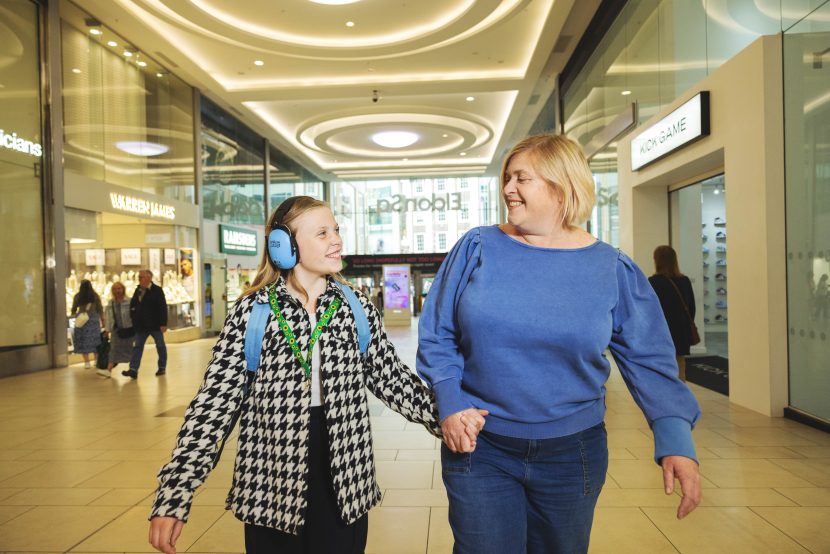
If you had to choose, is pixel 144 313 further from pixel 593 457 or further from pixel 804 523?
pixel 593 457

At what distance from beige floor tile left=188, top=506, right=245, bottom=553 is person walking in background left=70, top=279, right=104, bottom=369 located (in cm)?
718

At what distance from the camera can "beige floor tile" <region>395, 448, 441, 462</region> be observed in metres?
4.18

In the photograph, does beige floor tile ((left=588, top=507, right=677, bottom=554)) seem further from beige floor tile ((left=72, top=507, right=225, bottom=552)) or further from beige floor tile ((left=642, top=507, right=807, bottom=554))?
beige floor tile ((left=72, top=507, right=225, bottom=552))

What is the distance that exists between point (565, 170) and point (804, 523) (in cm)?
270

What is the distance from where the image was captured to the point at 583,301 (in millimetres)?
1327

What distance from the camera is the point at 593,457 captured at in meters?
1.37

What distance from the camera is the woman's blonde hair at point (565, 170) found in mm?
1381

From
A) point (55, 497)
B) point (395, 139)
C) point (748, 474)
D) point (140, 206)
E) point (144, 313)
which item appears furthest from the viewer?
point (395, 139)

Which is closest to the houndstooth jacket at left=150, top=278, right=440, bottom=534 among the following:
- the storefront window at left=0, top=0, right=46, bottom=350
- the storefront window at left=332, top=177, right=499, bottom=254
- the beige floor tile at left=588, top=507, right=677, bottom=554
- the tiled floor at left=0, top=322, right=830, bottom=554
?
the tiled floor at left=0, top=322, right=830, bottom=554

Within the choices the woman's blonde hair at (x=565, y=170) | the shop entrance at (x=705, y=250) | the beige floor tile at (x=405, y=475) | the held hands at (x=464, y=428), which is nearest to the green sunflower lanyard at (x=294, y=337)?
the held hands at (x=464, y=428)

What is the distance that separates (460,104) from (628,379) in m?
15.6

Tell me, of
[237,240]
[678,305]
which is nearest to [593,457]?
[678,305]

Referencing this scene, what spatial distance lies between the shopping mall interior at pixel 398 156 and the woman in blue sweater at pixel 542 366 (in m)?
0.11

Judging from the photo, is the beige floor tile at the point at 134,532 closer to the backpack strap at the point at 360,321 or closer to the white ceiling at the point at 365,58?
the backpack strap at the point at 360,321
